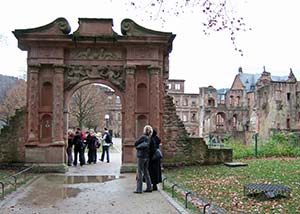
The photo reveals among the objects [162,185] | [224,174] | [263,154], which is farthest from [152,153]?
[263,154]

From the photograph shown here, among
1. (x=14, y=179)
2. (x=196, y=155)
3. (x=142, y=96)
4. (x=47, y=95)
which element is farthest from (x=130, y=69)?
(x=14, y=179)

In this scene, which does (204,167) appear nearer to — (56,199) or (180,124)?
(180,124)

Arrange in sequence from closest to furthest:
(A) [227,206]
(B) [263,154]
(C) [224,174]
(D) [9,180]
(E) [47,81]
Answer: (A) [227,206], (D) [9,180], (C) [224,174], (E) [47,81], (B) [263,154]

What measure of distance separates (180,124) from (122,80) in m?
3.19

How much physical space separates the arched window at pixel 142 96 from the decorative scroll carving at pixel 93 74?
74 centimetres

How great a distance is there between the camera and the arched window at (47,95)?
17.4 meters

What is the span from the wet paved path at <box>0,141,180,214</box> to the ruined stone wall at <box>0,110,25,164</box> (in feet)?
9.43

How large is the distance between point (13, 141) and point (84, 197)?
7888 millimetres

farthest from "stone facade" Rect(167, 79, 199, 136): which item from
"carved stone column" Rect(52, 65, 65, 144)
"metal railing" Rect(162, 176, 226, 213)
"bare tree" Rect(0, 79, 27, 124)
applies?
"metal railing" Rect(162, 176, 226, 213)

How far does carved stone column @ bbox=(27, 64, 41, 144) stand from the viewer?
1708cm

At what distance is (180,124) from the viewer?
17906 millimetres

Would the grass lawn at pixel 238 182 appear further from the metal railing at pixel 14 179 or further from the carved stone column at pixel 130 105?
the metal railing at pixel 14 179

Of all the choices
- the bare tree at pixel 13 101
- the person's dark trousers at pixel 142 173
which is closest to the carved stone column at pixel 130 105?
the person's dark trousers at pixel 142 173

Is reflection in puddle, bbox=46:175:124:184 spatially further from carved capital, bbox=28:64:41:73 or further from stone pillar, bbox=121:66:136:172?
carved capital, bbox=28:64:41:73
